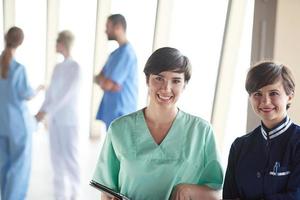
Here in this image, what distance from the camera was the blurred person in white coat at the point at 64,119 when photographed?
183 cm

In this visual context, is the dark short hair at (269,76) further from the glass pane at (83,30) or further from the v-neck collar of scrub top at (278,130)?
the glass pane at (83,30)

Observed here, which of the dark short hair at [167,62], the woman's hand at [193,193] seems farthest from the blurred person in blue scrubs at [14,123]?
the woman's hand at [193,193]

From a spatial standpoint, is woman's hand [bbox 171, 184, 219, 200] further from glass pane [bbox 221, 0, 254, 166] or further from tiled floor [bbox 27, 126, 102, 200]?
tiled floor [bbox 27, 126, 102, 200]

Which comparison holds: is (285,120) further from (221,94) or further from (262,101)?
(221,94)

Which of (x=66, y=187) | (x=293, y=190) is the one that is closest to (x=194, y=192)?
(x=293, y=190)

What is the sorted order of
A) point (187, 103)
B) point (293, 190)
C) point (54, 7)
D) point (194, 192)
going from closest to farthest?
1. point (293, 190)
2. point (194, 192)
3. point (54, 7)
4. point (187, 103)

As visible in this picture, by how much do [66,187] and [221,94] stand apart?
0.87m

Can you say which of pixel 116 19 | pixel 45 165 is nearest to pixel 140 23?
pixel 116 19

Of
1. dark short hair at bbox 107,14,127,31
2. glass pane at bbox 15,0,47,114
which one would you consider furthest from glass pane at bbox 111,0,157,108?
glass pane at bbox 15,0,47,114

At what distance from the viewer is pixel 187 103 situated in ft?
6.36

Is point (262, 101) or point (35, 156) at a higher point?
point (262, 101)

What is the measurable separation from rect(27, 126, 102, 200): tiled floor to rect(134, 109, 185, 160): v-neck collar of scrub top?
0.73 metres

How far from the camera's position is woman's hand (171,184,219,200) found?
3.85 ft

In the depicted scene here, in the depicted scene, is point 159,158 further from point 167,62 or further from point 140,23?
point 140,23
